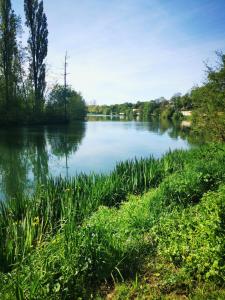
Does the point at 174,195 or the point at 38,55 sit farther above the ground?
the point at 38,55

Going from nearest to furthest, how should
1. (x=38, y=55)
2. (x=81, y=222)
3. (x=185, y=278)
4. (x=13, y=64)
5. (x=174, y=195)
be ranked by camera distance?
(x=185, y=278) < (x=81, y=222) < (x=174, y=195) < (x=13, y=64) < (x=38, y=55)

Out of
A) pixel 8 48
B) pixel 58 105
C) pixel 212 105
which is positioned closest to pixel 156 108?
pixel 58 105

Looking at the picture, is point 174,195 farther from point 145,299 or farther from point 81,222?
point 145,299

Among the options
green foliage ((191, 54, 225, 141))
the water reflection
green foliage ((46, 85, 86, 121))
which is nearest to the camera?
the water reflection

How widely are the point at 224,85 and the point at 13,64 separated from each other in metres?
23.8

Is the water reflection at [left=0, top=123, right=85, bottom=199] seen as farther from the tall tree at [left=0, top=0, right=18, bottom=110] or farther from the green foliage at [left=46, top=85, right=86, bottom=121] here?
the green foliage at [left=46, top=85, right=86, bottom=121]

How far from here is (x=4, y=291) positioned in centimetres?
267

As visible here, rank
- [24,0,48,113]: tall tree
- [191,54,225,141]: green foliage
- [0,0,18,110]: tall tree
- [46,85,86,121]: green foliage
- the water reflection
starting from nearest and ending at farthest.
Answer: the water reflection, [191,54,225,141]: green foliage, [0,0,18,110]: tall tree, [24,0,48,113]: tall tree, [46,85,86,121]: green foliage

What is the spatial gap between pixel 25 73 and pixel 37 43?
3.72 metres

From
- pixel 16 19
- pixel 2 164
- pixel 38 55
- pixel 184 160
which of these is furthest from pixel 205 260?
pixel 38 55

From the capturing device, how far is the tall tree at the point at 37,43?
32344mm

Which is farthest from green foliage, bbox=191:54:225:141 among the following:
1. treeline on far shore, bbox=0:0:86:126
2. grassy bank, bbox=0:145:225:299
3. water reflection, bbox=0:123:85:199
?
treeline on far shore, bbox=0:0:86:126

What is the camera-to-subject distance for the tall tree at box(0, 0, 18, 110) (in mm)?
27844

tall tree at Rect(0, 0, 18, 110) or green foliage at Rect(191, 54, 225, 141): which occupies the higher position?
tall tree at Rect(0, 0, 18, 110)
